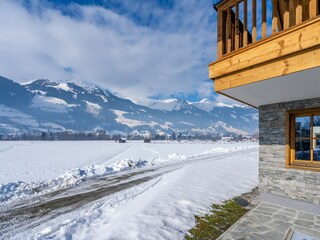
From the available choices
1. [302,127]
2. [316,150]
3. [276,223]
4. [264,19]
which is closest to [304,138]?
[302,127]

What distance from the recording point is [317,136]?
235 inches

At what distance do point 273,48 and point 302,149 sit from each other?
146 inches

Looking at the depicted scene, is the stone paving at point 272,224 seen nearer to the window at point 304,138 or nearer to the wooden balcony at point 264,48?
the window at point 304,138

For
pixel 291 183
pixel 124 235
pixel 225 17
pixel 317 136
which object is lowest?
pixel 124 235

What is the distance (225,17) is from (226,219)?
4922 mm

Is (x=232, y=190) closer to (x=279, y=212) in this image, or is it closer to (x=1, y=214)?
(x=279, y=212)

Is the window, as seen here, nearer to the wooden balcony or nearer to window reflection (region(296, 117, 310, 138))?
window reflection (region(296, 117, 310, 138))

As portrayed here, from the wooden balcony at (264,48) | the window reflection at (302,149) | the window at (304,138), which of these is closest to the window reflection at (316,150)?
the window at (304,138)

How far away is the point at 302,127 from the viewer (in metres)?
6.19

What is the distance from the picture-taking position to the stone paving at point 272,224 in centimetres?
460

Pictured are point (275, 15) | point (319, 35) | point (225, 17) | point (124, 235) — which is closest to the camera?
point (319, 35)

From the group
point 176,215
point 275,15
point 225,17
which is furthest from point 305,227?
point 225,17

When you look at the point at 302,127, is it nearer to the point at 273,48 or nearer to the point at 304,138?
the point at 304,138

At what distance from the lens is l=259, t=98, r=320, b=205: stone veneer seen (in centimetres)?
581
